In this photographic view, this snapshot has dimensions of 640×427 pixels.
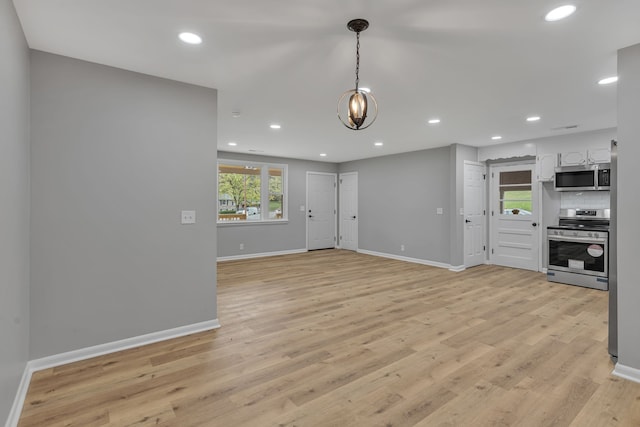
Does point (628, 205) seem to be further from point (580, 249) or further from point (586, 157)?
point (586, 157)

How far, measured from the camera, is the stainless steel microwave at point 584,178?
5.00m

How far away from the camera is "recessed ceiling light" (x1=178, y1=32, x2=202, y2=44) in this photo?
225 cm

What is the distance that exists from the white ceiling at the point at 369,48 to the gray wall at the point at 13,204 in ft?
0.95

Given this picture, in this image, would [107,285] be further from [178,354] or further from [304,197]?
[304,197]

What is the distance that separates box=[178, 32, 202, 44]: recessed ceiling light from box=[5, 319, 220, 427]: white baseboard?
2520 millimetres

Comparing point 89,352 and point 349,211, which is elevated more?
point 349,211

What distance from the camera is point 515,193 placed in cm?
631

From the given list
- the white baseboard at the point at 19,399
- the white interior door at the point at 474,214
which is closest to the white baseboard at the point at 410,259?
the white interior door at the point at 474,214

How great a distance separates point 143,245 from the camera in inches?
114

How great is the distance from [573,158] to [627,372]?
411 cm

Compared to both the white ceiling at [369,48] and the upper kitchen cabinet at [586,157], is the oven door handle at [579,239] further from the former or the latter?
the white ceiling at [369,48]

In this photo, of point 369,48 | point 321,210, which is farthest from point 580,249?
point 321,210

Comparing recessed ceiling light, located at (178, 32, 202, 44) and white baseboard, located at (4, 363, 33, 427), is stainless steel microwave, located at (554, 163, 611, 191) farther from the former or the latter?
white baseboard, located at (4, 363, 33, 427)

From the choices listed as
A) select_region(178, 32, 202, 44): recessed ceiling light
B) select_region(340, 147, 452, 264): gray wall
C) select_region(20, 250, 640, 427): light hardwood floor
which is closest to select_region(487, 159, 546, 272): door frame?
select_region(340, 147, 452, 264): gray wall
